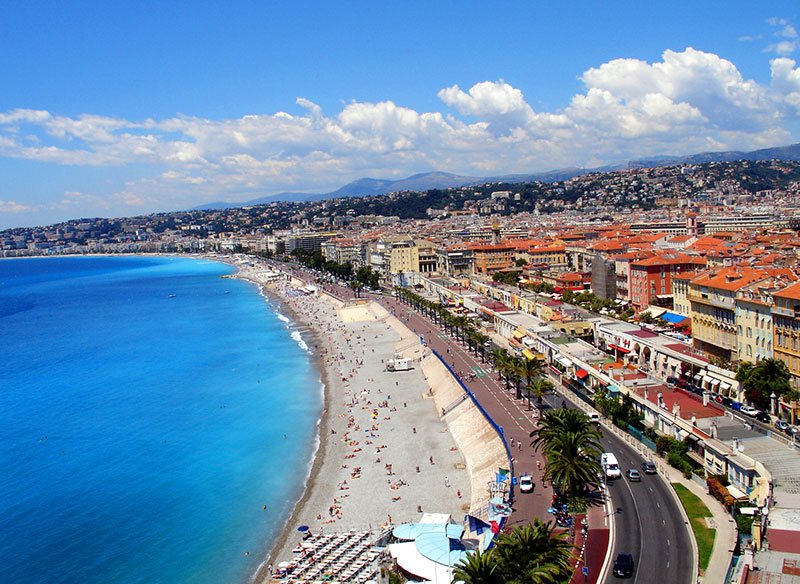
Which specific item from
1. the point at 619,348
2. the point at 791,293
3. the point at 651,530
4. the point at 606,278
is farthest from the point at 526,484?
the point at 606,278

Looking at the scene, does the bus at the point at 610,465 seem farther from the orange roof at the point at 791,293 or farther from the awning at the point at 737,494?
the orange roof at the point at 791,293

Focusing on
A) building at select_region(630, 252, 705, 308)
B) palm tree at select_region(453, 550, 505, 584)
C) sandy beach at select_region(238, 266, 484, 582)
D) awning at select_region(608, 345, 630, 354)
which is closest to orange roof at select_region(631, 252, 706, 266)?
building at select_region(630, 252, 705, 308)

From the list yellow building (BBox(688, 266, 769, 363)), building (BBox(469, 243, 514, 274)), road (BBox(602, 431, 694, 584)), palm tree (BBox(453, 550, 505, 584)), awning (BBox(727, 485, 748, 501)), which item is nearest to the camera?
palm tree (BBox(453, 550, 505, 584))

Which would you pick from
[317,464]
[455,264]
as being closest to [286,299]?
[455,264]

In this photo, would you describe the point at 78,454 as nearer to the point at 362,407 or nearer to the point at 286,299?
the point at 362,407

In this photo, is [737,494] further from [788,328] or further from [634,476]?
[788,328]

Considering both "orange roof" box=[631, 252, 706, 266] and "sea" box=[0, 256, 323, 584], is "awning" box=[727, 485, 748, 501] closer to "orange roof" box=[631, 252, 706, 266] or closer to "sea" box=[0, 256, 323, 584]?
"sea" box=[0, 256, 323, 584]
